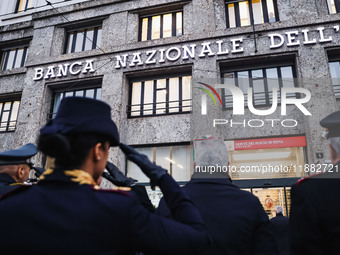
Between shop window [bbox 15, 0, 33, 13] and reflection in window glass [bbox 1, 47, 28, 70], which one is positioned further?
shop window [bbox 15, 0, 33, 13]

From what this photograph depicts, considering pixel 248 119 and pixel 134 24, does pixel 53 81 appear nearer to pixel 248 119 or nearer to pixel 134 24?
pixel 134 24

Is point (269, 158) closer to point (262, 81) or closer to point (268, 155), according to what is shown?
point (268, 155)

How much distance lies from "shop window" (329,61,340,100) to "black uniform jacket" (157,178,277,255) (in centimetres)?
902

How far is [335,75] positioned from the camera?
954 cm

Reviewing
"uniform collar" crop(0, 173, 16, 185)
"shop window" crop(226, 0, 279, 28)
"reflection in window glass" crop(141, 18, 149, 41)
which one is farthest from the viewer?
"reflection in window glass" crop(141, 18, 149, 41)

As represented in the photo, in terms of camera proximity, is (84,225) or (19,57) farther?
(19,57)

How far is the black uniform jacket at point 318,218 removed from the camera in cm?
175

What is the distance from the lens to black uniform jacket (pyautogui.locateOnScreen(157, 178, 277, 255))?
191 centimetres

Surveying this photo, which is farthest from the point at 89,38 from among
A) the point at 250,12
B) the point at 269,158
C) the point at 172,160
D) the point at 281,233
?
the point at 281,233

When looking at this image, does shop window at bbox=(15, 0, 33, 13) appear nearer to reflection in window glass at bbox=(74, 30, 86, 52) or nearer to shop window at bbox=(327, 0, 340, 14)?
reflection in window glass at bbox=(74, 30, 86, 52)

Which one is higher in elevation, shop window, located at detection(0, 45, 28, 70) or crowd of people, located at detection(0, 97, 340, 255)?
shop window, located at detection(0, 45, 28, 70)

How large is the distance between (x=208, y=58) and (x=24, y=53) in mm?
10049

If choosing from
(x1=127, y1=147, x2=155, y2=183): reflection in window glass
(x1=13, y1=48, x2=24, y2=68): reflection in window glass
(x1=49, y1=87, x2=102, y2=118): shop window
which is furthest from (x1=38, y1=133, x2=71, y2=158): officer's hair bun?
(x1=13, y1=48, x2=24, y2=68): reflection in window glass

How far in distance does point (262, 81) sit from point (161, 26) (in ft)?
17.3
